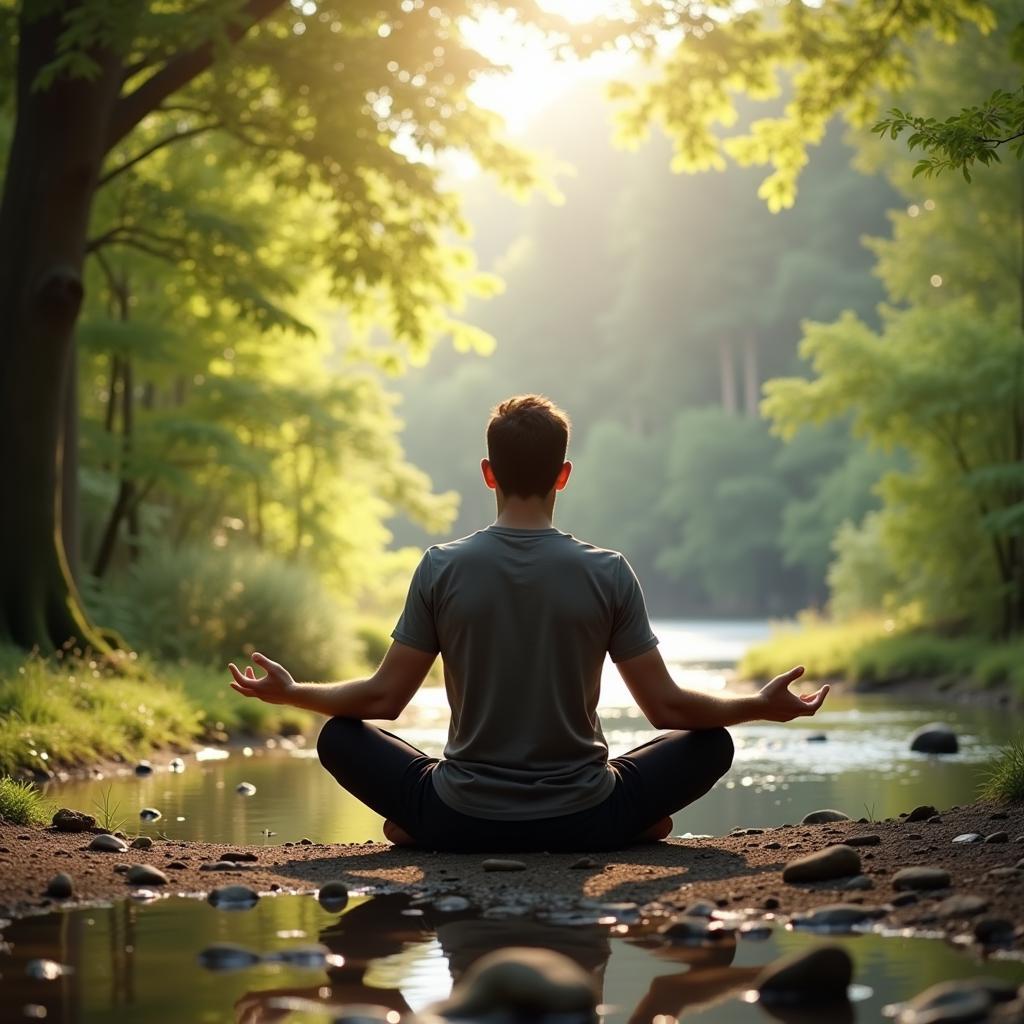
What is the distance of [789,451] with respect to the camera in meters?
68.5

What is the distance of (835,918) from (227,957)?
159cm

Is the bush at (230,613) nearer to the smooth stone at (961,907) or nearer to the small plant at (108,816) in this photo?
the small plant at (108,816)

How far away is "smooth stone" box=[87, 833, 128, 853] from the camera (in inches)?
241

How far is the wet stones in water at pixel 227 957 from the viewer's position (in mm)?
4227

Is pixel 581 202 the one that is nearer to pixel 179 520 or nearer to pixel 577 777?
pixel 179 520

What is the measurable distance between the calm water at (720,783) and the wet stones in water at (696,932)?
2.97 meters

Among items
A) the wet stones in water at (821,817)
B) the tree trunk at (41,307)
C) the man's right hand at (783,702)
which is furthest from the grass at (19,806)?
the tree trunk at (41,307)

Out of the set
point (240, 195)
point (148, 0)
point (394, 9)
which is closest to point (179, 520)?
point (240, 195)

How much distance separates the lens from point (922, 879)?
4.97 meters

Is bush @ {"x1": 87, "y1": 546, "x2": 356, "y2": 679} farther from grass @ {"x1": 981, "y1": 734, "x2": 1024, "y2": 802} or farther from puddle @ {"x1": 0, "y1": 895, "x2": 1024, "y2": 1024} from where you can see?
puddle @ {"x1": 0, "y1": 895, "x2": 1024, "y2": 1024}

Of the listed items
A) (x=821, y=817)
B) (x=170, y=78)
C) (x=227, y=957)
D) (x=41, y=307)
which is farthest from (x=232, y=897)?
(x=170, y=78)

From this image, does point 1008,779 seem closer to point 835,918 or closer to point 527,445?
point 835,918

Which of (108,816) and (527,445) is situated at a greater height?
(527,445)

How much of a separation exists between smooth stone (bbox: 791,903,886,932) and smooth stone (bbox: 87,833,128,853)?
8.55 feet
